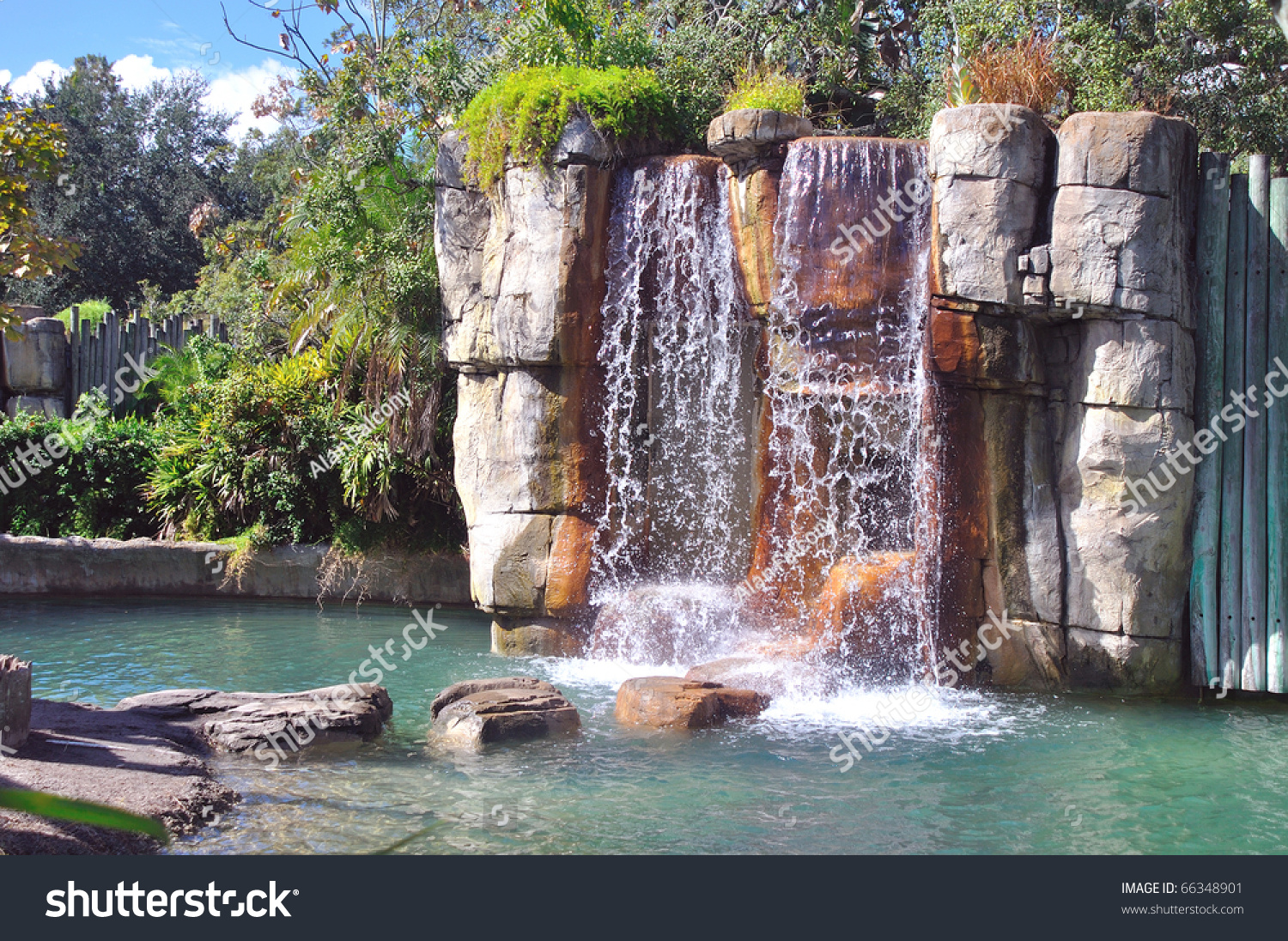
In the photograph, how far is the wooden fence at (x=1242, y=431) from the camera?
344 inches

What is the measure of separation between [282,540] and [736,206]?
691 cm

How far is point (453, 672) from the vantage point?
10.0m

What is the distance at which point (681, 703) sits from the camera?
788 cm

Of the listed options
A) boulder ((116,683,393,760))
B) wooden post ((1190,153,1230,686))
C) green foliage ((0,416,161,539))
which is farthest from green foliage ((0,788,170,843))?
green foliage ((0,416,161,539))

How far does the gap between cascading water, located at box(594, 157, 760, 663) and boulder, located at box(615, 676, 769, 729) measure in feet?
7.57

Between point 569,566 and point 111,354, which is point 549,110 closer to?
point 569,566

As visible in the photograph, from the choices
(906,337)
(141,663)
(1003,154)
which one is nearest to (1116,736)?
(906,337)

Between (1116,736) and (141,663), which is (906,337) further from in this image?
(141,663)

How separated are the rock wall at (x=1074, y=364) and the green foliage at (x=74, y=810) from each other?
28.3ft

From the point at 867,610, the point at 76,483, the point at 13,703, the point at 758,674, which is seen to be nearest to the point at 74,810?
the point at 13,703

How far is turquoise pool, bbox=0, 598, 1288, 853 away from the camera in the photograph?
5.71 m

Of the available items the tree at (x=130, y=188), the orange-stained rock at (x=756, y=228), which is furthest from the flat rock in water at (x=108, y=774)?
the tree at (x=130, y=188)

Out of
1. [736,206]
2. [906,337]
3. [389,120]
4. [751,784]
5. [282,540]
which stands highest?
[389,120]

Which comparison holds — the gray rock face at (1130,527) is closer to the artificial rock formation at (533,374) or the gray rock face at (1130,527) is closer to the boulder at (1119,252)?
the boulder at (1119,252)
